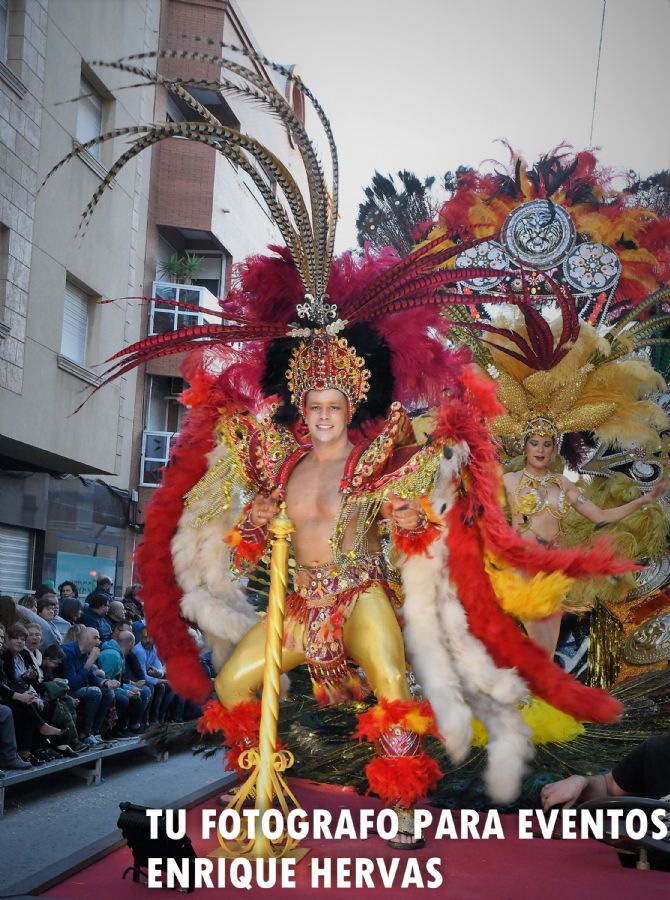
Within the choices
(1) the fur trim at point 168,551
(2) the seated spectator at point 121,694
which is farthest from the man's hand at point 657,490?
(2) the seated spectator at point 121,694

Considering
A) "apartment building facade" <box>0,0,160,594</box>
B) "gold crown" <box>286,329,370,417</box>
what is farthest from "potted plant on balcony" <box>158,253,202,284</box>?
"gold crown" <box>286,329,370,417</box>

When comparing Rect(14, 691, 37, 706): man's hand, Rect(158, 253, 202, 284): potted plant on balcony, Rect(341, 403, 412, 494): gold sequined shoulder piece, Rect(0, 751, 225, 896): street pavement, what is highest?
Rect(158, 253, 202, 284): potted plant on balcony

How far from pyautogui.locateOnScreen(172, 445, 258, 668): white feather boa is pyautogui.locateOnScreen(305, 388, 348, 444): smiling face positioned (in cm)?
52

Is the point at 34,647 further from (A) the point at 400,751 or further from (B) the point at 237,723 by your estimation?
(A) the point at 400,751

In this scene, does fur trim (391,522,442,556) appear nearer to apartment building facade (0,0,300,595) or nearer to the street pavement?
the street pavement

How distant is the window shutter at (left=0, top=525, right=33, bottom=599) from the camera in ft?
38.9

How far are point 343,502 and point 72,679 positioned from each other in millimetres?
4204

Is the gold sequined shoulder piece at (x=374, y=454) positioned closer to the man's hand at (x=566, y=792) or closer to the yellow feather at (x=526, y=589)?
the yellow feather at (x=526, y=589)

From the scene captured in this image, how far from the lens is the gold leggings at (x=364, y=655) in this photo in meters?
3.81

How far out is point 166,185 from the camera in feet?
53.5

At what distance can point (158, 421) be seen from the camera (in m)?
17.2

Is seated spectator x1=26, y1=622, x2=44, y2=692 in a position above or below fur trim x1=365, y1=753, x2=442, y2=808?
above

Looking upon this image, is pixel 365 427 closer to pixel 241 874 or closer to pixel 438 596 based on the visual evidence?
pixel 438 596

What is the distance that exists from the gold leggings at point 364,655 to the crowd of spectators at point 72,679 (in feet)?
5.25
